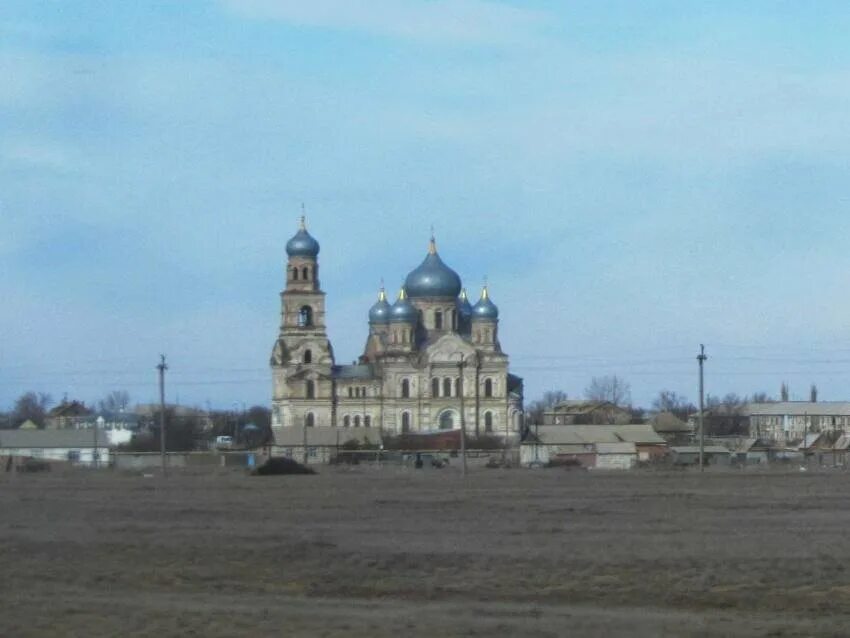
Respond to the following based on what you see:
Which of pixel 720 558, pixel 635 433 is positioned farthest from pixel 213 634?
pixel 635 433

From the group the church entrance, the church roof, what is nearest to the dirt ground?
the church entrance

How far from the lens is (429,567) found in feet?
72.1

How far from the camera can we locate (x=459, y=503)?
3772 cm

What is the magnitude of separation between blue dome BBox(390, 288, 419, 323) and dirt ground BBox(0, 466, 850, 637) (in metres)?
78.6

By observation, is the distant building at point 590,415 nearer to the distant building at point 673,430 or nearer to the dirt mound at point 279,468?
the distant building at point 673,430

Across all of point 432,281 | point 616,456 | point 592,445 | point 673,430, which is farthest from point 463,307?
point 616,456

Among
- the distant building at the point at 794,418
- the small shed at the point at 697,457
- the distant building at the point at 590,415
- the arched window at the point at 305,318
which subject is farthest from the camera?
the distant building at the point at 794,418

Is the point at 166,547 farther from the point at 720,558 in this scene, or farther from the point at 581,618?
the point at 581,618

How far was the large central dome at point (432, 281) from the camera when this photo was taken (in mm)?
121250

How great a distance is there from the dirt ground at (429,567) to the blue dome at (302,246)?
77.6 meters

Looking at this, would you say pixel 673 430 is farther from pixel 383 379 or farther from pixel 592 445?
pixel 592 445

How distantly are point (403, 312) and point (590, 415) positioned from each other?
2826cm

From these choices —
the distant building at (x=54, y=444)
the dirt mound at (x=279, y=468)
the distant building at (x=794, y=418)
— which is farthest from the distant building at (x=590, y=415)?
the dirt mound at (x=279, y=468)

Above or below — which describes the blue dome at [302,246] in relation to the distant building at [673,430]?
above
